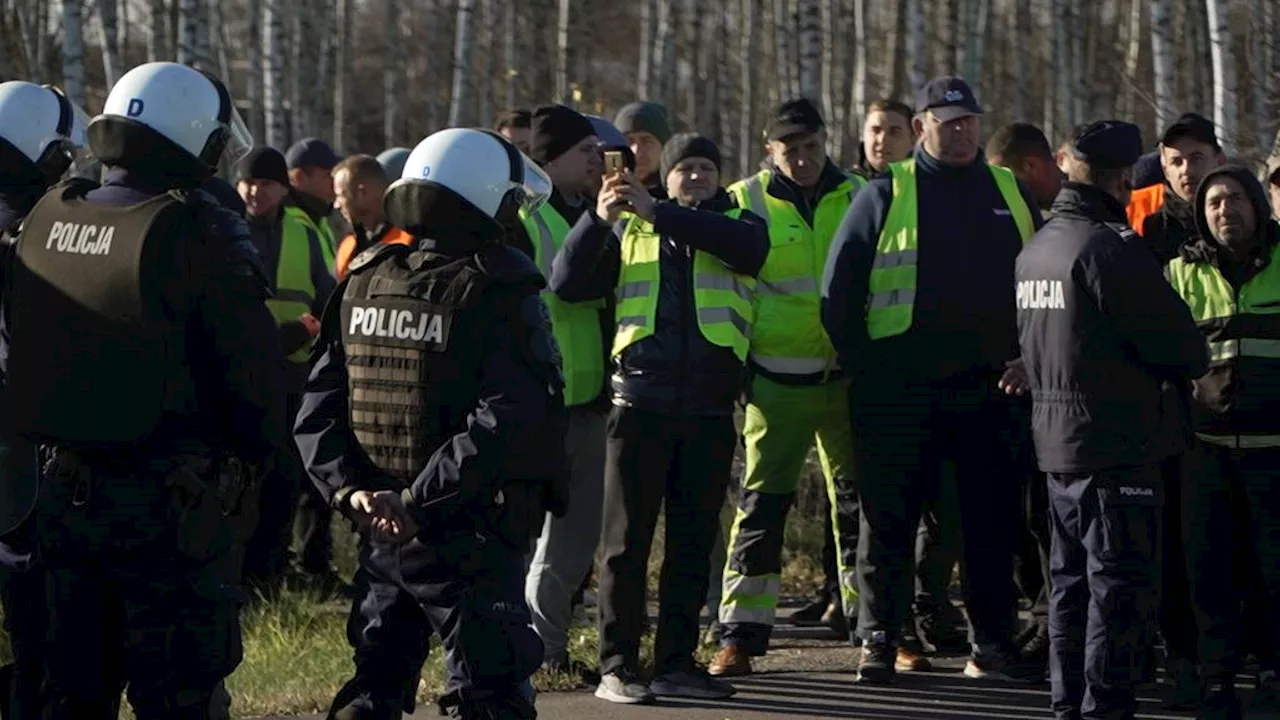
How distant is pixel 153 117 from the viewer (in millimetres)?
5742

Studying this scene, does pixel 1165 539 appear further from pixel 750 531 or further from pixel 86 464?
pixel 86 464

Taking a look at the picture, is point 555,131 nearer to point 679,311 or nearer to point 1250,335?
point 679,311

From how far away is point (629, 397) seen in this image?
321 inches

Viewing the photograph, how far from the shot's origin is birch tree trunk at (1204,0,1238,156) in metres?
12.1

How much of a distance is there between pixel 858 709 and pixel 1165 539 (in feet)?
5.19

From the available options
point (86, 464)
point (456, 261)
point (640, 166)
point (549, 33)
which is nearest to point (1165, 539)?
point (640, 166)

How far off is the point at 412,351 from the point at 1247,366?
3463 mm

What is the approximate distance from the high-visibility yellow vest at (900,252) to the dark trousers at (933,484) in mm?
253

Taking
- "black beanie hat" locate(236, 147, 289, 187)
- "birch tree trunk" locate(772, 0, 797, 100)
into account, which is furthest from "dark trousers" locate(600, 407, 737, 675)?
"birch tree trunk" locate(772, 0, 797, 100)

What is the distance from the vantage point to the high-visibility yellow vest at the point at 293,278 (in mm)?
10531

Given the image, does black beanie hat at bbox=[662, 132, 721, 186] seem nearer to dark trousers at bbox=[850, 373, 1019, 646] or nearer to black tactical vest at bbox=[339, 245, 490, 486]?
dark trousers at bbox=[850, 373, 1019, 646]

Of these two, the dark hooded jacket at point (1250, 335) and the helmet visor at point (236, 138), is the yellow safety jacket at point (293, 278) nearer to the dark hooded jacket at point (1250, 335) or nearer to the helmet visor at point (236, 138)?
the helmet visor at point (236, 138)

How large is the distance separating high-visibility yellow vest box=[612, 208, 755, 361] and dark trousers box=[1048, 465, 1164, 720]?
1584 millimetres

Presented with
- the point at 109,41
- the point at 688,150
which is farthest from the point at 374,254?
the point at 109,41
